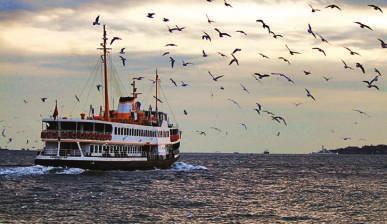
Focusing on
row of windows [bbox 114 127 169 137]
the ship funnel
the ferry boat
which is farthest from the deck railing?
the ship funnel

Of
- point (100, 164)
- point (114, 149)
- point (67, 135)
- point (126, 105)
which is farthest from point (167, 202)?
point (126, 105)

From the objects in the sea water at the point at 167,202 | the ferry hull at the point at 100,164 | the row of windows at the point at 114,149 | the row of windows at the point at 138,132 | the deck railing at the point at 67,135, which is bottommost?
the sea water at the point at 167,202

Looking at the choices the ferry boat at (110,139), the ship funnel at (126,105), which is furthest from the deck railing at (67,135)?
the ship funnel at (126,105)

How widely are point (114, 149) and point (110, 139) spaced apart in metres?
2.14

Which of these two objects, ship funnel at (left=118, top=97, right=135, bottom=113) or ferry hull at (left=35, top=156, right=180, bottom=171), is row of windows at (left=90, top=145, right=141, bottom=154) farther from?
ship funnel at (left=118, top=97, right=135, bottom=113)

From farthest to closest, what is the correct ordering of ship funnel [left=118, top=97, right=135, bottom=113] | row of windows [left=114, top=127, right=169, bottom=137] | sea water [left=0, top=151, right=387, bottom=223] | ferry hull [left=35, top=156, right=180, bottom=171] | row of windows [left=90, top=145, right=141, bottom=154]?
ship funnel [left=118, top=97, right=135, bottom=113], row of windows [left=114, top=127, right=169, bottom=137], row of windows [left=90, top=145, right=141, bottom=154], ferry hull [left=35, top=156, right=180, bottom=171], sea water [left=0, top=151, right=387, bottom=223]

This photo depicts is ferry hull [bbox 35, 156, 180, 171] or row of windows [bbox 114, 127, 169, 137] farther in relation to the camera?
row of windows [bbox 114, 127, 169, 137]

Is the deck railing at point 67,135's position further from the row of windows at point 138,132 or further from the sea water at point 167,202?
the row of windows at point 138,132

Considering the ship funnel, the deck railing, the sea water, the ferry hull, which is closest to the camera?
the sea water

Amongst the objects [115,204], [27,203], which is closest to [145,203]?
[115,204]

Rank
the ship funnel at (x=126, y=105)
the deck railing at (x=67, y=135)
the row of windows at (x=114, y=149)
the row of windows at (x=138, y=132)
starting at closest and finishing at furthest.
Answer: the deck railing at (x=67, y=135)
the row of windows at (x=114, y=149)
the row of windows at (x=138, y=132)
the ship funnel at (x=126, y=105)

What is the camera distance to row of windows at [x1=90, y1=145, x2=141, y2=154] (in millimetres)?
59416

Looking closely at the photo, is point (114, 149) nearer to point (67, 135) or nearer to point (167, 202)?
point (67, 135)

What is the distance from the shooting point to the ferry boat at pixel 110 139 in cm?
5772
